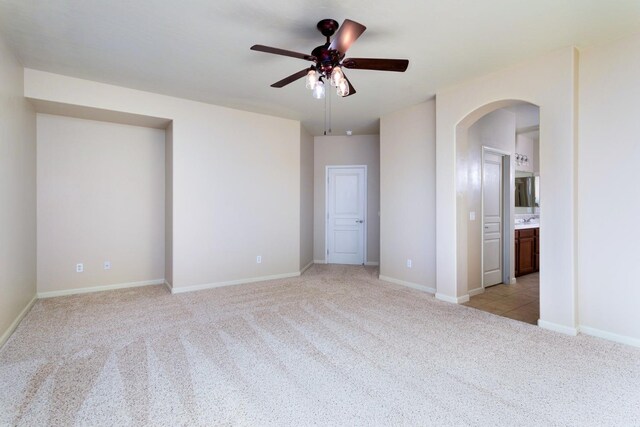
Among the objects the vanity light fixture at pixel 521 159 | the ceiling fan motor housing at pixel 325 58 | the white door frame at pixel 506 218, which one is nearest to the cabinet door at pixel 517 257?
the white door frame at pixel 506 218

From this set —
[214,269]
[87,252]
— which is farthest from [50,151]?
[214,269]

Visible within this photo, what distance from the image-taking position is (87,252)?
4246 mm

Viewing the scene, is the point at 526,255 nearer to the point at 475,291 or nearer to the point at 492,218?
the point at 492,218

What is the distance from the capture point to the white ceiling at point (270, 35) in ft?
7.40

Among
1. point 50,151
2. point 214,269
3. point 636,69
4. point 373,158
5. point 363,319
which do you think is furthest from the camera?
point 373,158

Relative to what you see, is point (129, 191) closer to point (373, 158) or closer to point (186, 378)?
point (186, 378)

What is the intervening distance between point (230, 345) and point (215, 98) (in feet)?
10.3

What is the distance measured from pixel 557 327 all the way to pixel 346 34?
3157 millimetres

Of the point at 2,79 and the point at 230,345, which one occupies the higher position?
the point at 2,79

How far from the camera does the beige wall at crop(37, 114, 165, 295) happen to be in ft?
13.1

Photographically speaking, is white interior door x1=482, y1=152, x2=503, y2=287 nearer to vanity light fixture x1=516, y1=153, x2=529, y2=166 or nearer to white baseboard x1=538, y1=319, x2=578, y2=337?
white baseboard x1=538, y1=319, x2=578, y2=337

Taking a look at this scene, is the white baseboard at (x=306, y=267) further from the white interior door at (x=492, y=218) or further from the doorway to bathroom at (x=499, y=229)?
the white interior door at (x=492, y=218)

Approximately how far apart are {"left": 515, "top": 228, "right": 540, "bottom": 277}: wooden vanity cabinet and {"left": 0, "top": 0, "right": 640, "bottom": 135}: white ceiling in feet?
9.93

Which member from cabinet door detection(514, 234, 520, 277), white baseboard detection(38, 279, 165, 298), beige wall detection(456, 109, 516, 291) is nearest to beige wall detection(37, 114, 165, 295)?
white baseboard detection(38, 279, 165, 298)
